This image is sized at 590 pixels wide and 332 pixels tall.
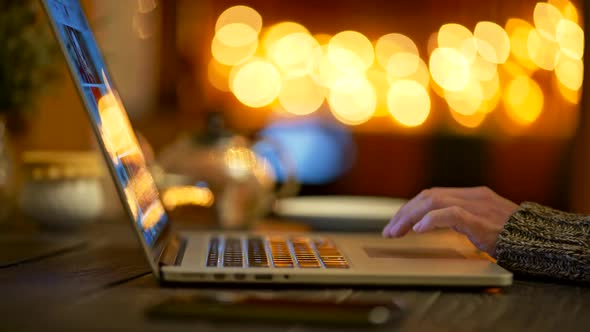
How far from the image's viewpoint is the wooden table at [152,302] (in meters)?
0.57

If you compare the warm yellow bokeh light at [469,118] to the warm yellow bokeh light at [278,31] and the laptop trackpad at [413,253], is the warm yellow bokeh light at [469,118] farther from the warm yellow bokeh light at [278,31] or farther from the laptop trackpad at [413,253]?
the laptop trackpad at [413,253]

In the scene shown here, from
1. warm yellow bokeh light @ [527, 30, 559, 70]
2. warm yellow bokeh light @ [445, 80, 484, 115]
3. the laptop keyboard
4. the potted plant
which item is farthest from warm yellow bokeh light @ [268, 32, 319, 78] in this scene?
the laptop keyboard

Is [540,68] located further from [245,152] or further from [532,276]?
[532,276]

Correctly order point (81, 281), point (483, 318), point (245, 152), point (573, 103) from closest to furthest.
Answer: point (483, 318) < point (81, 281) < point (245, 152) < point (573, 103)

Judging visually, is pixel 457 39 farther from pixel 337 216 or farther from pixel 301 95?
pixel 337 216

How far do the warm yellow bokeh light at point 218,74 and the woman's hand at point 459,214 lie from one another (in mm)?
3323

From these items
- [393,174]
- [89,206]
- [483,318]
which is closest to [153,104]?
[393,174]

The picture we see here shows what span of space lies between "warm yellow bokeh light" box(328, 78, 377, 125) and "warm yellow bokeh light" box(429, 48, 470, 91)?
44 cm

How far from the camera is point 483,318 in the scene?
2.02ft

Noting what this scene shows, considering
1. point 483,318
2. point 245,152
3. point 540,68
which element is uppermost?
point 245,152

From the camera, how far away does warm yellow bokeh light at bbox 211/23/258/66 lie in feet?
13.7

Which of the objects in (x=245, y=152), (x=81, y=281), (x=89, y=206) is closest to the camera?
(x=81, y=281)

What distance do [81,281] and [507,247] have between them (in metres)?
0.48

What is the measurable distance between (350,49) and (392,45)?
0.27 m
